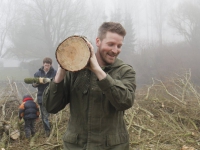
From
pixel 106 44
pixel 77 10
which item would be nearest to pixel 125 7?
pixel 77 10

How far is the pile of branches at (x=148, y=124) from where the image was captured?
427 cm

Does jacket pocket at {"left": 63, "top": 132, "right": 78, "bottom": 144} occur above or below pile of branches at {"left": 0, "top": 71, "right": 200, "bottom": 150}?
above

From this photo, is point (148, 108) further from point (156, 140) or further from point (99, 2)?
point (99, 2)

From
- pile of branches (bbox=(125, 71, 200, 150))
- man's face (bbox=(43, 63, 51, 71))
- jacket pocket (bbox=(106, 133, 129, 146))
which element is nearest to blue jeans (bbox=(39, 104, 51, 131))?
man's face (bbox=(43, 63, 51, 71))

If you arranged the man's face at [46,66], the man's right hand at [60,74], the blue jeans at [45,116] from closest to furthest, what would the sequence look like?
the man's right hand at [60,74]
the man's face at [46,66]
the blue jeans at [45,116]

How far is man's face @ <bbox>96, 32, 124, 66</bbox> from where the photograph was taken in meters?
1.51

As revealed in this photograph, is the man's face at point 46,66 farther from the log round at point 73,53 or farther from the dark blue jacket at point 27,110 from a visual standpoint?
the log round at point 73,53

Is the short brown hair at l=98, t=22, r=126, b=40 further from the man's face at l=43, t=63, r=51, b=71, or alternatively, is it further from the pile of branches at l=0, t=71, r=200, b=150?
the man's face at l=43, t=63, r=51, b=71

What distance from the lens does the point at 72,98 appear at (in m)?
1.61

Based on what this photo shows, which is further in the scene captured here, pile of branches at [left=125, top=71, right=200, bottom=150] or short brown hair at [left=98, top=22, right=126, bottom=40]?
pile of branches at [left=125, top=71, right=200, bottom=150]

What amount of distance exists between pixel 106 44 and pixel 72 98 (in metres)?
0.45

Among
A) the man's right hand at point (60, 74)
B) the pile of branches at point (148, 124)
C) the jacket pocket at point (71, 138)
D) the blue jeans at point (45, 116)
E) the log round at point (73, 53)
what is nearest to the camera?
the log round at point (73, 53)

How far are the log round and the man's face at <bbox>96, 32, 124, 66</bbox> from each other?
0.23m

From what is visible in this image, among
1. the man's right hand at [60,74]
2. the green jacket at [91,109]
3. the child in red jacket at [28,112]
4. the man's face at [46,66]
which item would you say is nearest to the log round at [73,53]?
the man's right hand at [60,74]
